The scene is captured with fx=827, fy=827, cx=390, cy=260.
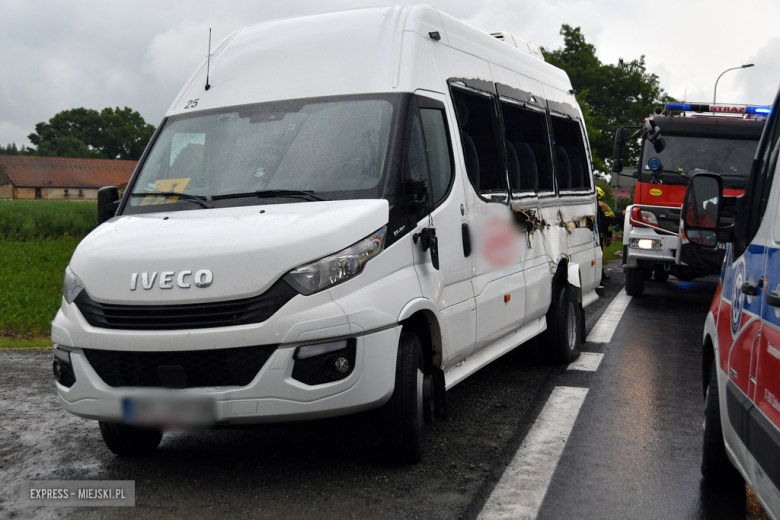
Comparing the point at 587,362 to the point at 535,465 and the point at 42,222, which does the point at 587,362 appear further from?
the point at 42,222

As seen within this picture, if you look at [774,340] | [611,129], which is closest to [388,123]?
[774,340]

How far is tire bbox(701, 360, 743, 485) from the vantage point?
411cm

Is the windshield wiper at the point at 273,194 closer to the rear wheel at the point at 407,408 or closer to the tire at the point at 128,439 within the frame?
the rear wheel at the point at 407,408

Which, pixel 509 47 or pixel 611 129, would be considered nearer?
pixel 509 47

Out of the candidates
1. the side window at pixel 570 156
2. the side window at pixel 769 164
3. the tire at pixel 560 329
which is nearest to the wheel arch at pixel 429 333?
the side window at pixel 769 164

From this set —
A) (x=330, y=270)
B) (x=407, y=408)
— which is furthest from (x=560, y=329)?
(x=330, y=270)

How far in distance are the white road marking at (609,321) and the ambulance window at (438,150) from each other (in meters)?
4.51

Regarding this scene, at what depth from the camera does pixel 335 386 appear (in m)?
4.04

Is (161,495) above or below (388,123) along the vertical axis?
below

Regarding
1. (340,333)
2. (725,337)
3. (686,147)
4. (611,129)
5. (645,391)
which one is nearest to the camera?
(725,337)

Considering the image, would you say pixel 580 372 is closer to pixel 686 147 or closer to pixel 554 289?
pixel 554 289

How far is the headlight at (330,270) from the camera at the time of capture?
4.00 metres

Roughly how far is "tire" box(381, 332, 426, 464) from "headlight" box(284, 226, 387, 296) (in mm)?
584

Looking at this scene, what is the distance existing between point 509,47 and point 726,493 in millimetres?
4126
